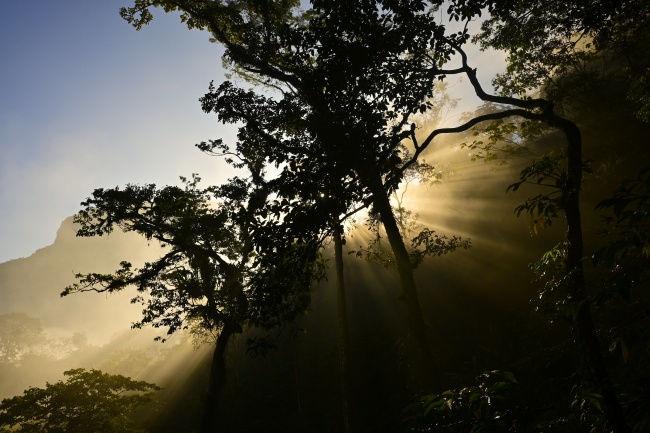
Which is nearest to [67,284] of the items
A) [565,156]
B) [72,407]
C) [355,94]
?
[72,407]

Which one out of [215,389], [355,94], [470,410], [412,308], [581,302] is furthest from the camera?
[215,389]

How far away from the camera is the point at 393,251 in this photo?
29.8 ft

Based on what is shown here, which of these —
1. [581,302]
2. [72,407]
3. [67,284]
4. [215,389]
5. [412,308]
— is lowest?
[215,389]

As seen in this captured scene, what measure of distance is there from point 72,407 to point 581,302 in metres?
16.8

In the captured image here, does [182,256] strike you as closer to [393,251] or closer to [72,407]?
[72,407]

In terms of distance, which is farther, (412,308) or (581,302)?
(412,308)

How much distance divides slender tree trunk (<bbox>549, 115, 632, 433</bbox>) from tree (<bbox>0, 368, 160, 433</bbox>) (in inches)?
619

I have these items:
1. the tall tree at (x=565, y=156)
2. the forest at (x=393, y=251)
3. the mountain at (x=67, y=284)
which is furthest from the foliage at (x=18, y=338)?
the tall tree at (x=565, y=156)

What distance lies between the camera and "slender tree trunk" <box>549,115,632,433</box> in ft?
8.50

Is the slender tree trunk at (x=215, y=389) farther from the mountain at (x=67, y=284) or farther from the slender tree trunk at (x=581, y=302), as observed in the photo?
the mountain at (x=67, y=284)

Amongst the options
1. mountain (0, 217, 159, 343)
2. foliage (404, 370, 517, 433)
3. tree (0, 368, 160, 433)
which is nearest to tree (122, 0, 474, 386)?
foliage (404, 370, 517, 433)

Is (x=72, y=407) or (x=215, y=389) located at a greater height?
(x=72, y=407)

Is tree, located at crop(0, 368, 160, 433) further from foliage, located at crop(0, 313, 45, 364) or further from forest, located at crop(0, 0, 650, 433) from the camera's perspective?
foliage, located at crop(0, 313, 45, 364)

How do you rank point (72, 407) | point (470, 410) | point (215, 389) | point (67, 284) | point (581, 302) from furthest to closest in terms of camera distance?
1. point (67, 284)
2. point (215, 389)
3. point (72, 407)
4. point (581, 302)
5. point (470, 410)
